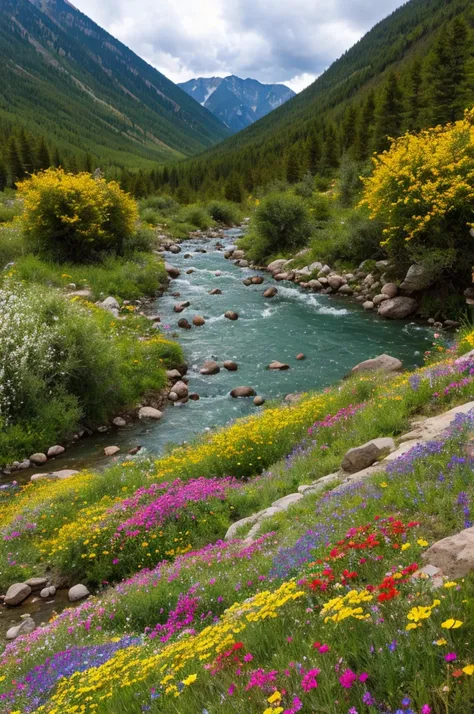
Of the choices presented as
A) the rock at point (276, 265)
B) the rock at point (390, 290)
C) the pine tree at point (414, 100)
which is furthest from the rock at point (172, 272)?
the pine tree at point (414, 100)

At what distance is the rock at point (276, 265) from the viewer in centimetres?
3556

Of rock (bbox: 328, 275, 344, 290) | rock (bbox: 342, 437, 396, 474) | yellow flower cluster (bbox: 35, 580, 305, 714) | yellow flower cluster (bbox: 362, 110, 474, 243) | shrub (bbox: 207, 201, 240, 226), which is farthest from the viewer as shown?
shrub (bbox: 207, 201, 240, 226)

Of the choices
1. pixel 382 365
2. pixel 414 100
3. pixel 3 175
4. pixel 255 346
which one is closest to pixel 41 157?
pixel 3 175

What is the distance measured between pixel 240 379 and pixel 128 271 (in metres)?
15.9

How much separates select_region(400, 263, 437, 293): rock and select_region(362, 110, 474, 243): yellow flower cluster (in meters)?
1.65

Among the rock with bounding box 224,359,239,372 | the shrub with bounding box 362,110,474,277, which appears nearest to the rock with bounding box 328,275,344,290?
the shrub with bounding box 362,110,474,277

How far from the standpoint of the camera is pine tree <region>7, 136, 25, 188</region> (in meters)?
76.9

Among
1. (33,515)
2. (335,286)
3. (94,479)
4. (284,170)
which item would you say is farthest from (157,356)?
(284,170)

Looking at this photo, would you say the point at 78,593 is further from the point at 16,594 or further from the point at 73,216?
the point at 73,216

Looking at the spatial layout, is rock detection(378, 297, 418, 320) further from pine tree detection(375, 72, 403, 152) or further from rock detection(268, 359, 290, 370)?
pine tree detection(375, 72, 403, 152)

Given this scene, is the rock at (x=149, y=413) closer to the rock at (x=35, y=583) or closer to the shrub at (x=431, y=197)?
the rock at (x=35, y=583)

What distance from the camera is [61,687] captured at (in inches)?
163

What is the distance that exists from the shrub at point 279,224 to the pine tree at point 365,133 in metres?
23.1

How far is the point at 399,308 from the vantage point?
23.7 meters
